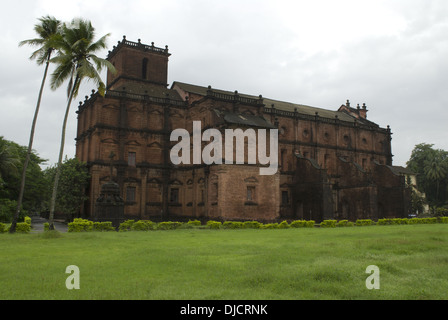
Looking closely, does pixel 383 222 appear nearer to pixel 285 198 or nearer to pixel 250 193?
pixel 250 193

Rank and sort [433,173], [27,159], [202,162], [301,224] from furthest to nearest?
[433,173]
[202,162]
[301,224]
[27,159]

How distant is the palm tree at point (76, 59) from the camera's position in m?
21.4

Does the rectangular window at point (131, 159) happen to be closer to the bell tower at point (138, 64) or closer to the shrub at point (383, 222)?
the bell tower at point (138, 64)

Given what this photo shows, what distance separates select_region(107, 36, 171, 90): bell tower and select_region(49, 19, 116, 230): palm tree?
2091 centimetres

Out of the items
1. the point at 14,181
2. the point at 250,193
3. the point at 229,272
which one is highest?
the point at 14,181

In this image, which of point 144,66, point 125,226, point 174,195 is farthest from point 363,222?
point 144,66

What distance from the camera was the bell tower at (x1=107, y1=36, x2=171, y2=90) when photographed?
145 feet

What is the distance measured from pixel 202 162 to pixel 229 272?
93.9ft

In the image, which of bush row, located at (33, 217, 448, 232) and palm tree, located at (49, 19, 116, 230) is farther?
bush row, located at (33, 217, 448, 232)

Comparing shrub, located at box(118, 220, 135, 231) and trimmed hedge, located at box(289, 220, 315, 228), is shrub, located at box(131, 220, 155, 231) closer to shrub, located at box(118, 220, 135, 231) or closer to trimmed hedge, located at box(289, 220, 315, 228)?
shrub, located at box(118, 220, 135, 231)

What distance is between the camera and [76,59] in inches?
875

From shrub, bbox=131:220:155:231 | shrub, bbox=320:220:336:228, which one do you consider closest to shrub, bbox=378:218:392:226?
shrub, bbox=320:220:336:228

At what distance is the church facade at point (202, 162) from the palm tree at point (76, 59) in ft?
32.8
